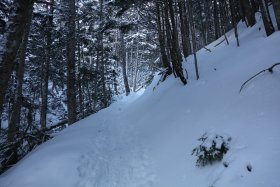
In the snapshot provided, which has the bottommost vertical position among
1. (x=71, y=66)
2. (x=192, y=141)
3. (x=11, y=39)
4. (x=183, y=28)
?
(x=192, y=141)

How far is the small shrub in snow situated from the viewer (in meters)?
4.94

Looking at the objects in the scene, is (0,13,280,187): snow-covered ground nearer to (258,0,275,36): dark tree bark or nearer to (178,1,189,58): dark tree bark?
(258,0,275,36): dark tree bark

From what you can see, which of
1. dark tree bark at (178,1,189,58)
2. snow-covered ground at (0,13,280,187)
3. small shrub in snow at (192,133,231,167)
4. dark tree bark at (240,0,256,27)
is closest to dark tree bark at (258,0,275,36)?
snow-covered ground at (0,13,280,187)

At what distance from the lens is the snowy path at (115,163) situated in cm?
635

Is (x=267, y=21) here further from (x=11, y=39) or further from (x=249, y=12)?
(x=11, y=39)

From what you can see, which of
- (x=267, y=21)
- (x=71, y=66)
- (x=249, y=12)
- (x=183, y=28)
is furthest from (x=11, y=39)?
(x=249, y=12)

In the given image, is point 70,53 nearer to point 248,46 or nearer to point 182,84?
point 182,84

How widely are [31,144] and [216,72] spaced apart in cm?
670

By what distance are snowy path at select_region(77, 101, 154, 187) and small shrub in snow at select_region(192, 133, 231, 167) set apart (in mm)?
1336

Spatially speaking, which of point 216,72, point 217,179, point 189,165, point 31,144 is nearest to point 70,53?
point 31,144

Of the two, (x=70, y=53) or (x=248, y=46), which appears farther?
(x=70, y=53)

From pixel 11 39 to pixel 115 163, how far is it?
4083 millimetres

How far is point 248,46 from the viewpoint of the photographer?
8.71 metres

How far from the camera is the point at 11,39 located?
5445mm
